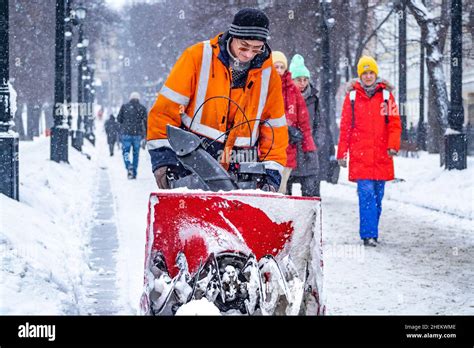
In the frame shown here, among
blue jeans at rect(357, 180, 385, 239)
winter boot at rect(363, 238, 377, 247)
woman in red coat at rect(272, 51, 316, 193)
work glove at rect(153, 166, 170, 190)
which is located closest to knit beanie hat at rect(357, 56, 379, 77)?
woman in red coat at rect(272, 51, 316, 193)

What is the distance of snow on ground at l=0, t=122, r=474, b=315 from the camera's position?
5926 millimetres

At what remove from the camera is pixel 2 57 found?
9461 millimetres

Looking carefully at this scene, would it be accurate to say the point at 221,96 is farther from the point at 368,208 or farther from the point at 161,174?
the point at 368,208

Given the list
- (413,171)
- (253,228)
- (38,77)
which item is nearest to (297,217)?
(253,228)

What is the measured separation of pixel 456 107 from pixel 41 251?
11.6 meters

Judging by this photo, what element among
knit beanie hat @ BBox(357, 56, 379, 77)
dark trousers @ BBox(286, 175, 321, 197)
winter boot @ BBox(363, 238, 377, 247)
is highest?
knit beanie hat @ BBox(357, 56, 379, 77)

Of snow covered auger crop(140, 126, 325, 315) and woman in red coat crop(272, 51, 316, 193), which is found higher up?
woman in red coat crop(272, 51, 316, 193)

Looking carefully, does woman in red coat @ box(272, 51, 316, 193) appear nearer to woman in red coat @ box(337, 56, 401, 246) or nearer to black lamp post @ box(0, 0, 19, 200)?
woman in red coat @ box(337, 56, 401, 246)

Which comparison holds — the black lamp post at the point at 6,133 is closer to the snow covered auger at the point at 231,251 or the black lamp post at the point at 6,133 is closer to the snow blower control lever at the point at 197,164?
the snow blower control lever at the point at 197,164

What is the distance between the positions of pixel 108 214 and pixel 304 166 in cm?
355

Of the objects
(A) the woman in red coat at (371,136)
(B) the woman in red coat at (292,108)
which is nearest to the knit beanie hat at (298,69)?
(B) the woman in red coat at (292,108)

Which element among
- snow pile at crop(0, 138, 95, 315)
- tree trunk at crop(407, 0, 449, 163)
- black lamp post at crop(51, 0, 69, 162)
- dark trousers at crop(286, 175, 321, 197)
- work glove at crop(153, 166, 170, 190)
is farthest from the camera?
tree trunk at crop(407, 0, 449, 163)

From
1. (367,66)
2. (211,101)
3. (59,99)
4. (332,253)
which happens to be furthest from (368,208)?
(59,99)

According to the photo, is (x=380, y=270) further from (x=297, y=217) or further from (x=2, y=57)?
(x=2, y=57)
